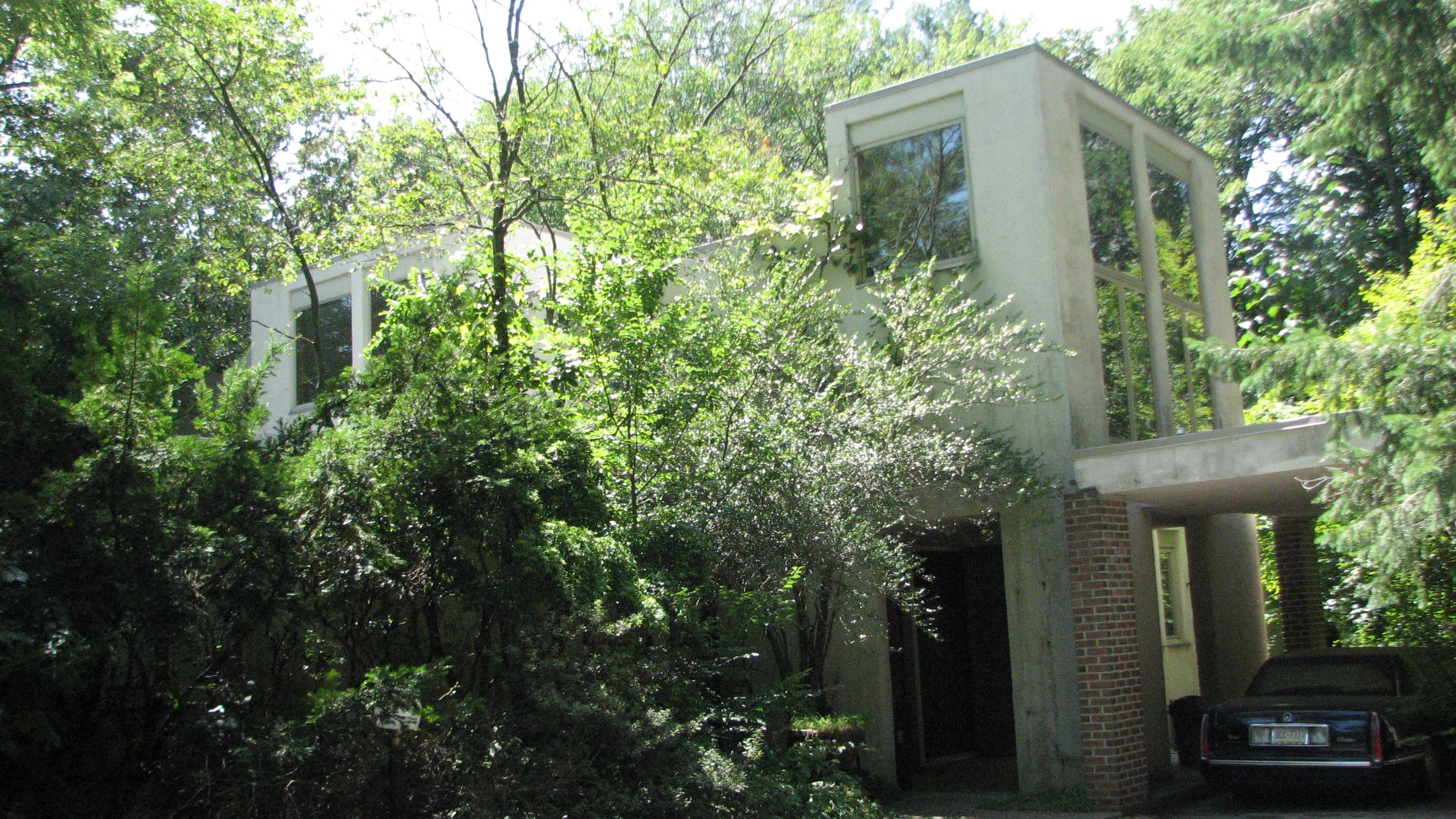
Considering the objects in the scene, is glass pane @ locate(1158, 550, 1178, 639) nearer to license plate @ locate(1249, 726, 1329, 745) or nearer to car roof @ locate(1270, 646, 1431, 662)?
car roof @ locate(1270, 646, 1431, 662)

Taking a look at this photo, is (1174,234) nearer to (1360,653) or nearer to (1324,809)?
(1360,653)

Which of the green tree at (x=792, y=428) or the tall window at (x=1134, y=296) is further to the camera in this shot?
the tall window at (x=1134, y=296)

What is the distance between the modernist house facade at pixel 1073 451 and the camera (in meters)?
10.5

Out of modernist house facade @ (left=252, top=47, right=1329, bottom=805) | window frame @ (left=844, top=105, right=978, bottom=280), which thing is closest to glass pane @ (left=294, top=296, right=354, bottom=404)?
modernist house facade @ (left=252, top=47, right=1329, bottom=805)

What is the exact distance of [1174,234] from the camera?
46.6 feet

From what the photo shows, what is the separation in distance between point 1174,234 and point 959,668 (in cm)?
607

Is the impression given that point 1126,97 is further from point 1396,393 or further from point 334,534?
point 334,534

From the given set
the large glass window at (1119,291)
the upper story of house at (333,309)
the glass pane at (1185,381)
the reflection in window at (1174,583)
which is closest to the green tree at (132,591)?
the upper story of house at (333,309)

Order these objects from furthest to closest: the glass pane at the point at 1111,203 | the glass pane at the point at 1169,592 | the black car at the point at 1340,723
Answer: the glass pane at the point at 1169,592
the glass pane at the point at 1111,203
the black car at the point at 1340,723

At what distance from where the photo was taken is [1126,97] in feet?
81.7

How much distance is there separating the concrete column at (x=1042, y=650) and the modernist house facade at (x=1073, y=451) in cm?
2

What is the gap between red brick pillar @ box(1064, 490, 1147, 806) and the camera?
10219 mm

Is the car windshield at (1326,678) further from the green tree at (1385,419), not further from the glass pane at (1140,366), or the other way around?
the glass pane at (1140,366)

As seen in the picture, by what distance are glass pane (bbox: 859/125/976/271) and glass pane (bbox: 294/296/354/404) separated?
798 centimetres
